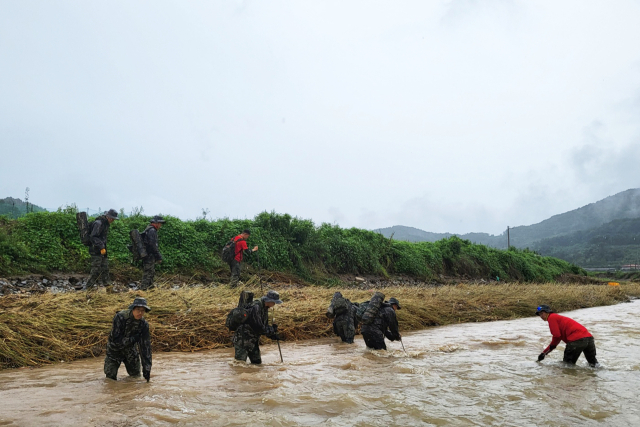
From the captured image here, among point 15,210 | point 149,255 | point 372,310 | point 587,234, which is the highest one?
point 587,234

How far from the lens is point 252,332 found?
27.4 feet

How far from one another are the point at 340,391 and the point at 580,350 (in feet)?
15.8

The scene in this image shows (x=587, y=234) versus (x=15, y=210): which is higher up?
(x=587, y=234)

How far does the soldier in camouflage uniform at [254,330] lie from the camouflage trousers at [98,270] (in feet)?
18.8

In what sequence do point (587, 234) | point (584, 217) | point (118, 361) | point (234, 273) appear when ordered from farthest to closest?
1. point (584, 217)
2. point (587, 234)
3. point (234, 273)
4. point (118, 361)

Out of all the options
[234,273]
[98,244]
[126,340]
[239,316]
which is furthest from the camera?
[234,273]

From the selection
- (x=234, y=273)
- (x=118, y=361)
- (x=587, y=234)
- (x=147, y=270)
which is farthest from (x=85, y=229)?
(x=587, y=234)

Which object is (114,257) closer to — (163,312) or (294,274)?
(163,312)

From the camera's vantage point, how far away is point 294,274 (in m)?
20.2

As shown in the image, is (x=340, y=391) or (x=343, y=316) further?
(x=343, y=316)

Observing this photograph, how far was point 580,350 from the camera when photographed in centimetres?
844

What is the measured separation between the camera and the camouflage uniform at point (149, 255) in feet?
41.2

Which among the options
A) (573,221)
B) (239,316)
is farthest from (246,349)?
(573,221)

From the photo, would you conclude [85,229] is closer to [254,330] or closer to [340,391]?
[254,330]
